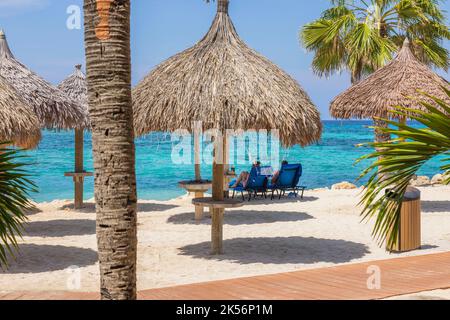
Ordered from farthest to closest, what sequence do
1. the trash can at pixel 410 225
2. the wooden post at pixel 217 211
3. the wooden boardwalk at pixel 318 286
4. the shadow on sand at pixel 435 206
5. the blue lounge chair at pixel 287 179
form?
the blue lounge chair at pixel 287 179, the shadow on sand at pixel 435 206, the wooden post at pixel 217 211, the trash can at pixel 410 225, the wooden boardwalk at pixel 318 286

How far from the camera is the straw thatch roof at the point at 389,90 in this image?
1373cm

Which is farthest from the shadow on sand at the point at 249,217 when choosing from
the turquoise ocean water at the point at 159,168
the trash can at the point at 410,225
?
the turquoise ocean water at the point at 159,168

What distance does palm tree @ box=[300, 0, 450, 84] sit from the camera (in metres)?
18.3

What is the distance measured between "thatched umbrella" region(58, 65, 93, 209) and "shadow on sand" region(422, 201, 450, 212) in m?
7.59

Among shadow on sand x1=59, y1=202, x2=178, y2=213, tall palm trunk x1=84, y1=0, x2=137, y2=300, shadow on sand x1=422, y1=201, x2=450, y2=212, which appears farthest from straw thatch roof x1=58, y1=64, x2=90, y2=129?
tall palm trunk x1=84, y1=0, x2=137, y2=300

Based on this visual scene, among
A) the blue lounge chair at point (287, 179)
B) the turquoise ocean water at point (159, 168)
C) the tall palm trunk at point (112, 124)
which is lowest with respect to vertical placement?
the turquoise ocean water at point (159, 168)

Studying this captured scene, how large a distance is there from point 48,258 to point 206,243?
249 cm

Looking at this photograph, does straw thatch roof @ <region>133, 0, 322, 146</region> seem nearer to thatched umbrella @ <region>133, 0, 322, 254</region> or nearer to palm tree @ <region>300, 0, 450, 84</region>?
thatched umbrella @ <region>133, 0, 322, 254</region>

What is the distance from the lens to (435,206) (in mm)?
14641

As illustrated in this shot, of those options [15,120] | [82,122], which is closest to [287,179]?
[82,122]

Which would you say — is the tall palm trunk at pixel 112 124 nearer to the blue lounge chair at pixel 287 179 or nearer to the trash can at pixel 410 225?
the trash can at pixel 410 225

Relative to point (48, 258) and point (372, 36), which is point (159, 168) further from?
point (48, 258)

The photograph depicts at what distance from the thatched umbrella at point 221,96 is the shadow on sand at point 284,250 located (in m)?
0.41

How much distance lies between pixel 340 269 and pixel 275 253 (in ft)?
7.21
